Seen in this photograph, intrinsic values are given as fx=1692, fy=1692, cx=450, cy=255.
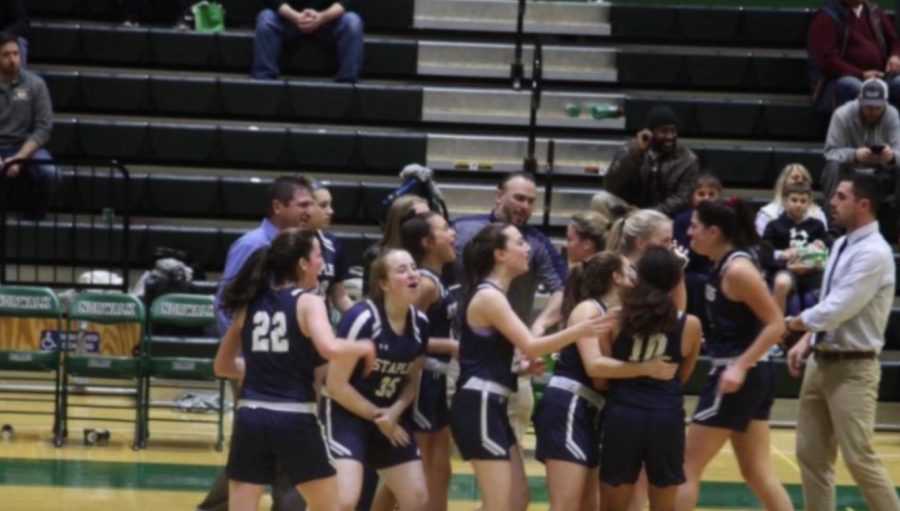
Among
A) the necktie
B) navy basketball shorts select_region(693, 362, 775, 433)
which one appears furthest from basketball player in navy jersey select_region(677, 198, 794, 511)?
the necktie

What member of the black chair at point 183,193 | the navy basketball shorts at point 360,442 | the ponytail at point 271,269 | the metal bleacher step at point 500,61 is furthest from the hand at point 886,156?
the ponytail at point 271,269

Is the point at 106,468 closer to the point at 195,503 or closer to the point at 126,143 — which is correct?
the point at 195,503

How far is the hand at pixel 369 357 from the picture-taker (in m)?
6.77

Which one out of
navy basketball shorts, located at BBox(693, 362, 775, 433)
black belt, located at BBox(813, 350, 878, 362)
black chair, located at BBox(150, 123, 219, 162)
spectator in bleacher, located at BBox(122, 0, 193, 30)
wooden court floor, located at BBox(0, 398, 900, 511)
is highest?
spectator in bleacher, located at BBox(122, 0, 193, 30)

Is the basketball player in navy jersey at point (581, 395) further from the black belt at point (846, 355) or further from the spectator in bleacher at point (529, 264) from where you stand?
the black belt at point (846, 355)

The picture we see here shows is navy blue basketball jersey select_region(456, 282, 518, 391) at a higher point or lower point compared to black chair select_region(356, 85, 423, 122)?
lower

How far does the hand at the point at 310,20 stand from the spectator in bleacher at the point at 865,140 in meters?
3.87

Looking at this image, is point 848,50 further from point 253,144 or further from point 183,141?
point 183,141

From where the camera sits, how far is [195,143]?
1269 centimetres

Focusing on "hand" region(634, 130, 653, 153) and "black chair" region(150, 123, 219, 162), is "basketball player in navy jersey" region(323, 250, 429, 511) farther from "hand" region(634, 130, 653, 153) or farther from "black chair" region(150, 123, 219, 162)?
"black chair" region(150, 123, 219, 162)

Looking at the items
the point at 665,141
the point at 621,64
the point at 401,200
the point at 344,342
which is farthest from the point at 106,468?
the point at 621,64

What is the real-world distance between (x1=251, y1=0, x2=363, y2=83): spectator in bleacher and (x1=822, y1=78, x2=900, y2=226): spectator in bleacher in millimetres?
3583

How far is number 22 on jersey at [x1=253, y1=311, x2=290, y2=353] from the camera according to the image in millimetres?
6398

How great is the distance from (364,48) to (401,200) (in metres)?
5.56
